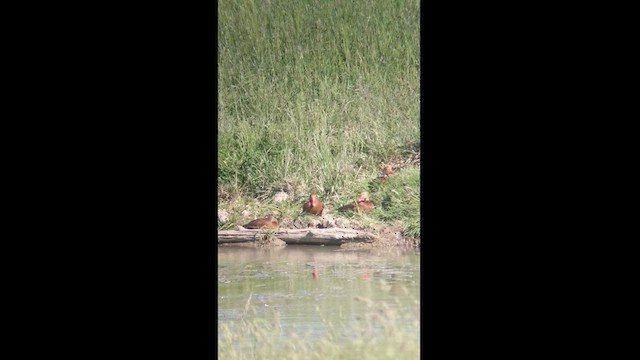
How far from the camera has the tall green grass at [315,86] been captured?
5625mm

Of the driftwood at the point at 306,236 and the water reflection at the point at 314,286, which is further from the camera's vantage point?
the driftwood at the point at 306,236

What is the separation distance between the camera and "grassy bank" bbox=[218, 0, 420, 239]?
5602 millimetres

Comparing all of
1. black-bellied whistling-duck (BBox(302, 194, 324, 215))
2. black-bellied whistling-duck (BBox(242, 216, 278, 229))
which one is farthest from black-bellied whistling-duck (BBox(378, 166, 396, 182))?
black-bellied whistling-duck (BBox(242, 216, 278, 229))

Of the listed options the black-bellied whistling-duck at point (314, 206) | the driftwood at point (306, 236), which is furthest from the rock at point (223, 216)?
the black-bellied whistling-duck at point (314, 206)

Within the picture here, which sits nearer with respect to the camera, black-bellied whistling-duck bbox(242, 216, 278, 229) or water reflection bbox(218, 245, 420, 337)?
water reflection bbox(218, 245, 420, 337)

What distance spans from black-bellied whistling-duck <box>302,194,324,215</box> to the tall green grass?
0.20 metres

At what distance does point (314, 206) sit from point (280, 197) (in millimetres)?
262

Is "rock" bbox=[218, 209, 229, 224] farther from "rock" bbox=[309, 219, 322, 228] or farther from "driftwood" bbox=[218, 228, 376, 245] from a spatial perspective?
"rock" bbox=[309, 219, 322, 228]

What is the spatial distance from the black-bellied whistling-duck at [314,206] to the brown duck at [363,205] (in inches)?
4.7

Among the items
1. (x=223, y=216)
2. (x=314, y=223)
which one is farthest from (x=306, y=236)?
(x=223, y=216)

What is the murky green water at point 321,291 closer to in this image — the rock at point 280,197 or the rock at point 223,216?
the rock at point 223,216
